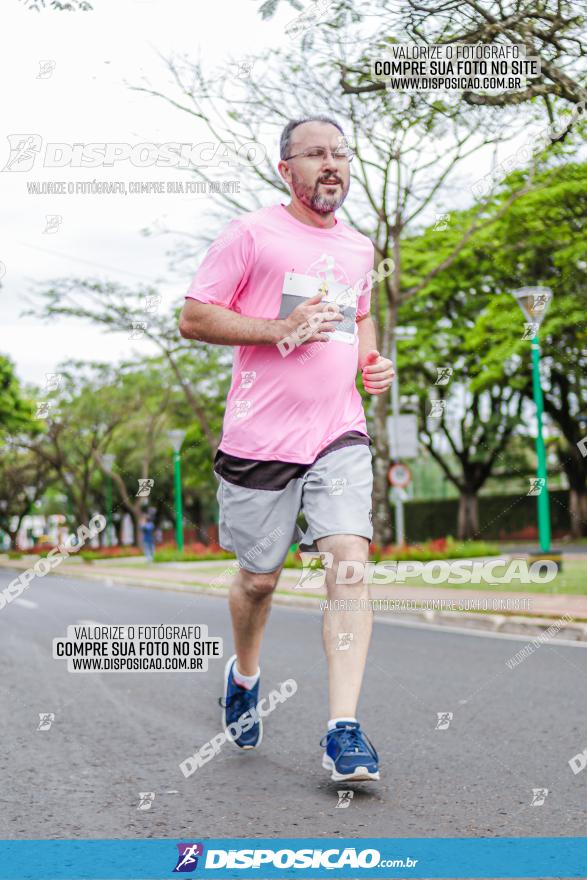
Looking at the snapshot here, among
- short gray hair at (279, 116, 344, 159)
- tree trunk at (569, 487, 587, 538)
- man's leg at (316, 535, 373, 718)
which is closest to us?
man's leg at (316, 535, 373, 718)

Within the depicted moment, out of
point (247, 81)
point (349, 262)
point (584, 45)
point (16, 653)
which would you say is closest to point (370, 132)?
point (247, 81)

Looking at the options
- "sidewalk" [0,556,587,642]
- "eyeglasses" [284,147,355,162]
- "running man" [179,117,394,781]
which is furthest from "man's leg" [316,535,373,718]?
"sidewalk" [0,556,587,642]

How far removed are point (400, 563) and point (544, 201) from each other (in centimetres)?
601

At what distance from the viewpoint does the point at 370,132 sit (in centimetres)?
1371

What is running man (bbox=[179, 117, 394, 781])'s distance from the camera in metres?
3.32

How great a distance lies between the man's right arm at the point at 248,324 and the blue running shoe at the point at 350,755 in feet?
3.58

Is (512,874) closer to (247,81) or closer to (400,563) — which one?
(247,81)

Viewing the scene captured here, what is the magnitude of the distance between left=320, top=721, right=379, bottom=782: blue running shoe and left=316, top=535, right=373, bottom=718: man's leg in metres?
0.09

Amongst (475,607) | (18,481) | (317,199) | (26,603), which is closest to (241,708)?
(317,199)

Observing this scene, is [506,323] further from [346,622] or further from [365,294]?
[346,622]

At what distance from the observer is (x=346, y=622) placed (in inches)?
131

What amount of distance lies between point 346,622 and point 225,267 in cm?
109

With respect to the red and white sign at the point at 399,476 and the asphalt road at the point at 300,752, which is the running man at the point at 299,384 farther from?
the red and white sign at the point at 399,476

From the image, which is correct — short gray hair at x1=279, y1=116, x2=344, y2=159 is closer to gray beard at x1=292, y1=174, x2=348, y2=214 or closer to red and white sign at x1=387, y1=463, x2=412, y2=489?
gray beard at x1=292, y1=174, x2=348, y2=214
